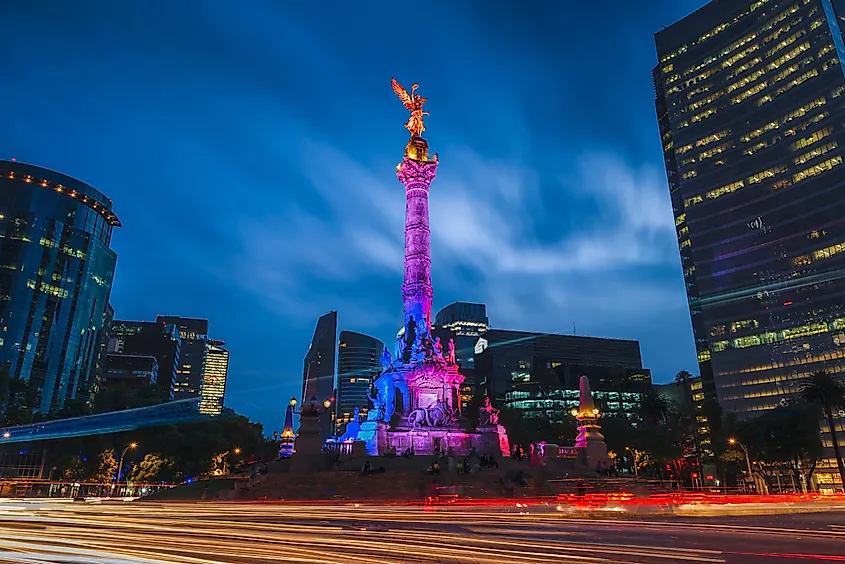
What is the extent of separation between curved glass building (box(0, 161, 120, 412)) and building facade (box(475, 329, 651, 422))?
250 feet

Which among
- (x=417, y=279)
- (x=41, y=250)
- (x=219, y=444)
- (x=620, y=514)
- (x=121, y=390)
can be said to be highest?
(x=41, y=250)

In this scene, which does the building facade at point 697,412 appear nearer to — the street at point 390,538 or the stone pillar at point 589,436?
the stone pillar at point 589,436

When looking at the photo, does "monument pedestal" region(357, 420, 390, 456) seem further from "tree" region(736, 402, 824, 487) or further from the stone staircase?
"tree" region(736, 402, 824, 487)

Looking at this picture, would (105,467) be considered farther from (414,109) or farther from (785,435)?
(785,435)

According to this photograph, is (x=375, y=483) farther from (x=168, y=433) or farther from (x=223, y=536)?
(x=168, y=433)

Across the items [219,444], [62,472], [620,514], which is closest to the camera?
[620,514]

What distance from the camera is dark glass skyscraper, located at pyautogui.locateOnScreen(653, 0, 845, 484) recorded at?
7406 centimetres

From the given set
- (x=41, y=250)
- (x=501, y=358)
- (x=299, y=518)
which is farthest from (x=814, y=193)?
(x=41, y=250)

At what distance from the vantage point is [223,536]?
40.5 ft

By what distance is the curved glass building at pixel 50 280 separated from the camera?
8156 centimetres

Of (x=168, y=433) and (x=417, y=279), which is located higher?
(x=417, y=279)

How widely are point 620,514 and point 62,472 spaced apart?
174 feet

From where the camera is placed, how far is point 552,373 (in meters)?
120

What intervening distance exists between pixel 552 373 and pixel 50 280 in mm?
93845
